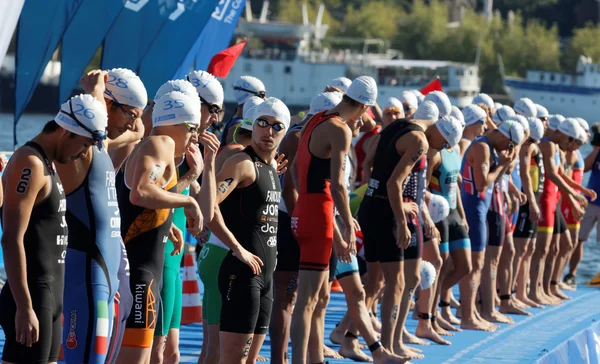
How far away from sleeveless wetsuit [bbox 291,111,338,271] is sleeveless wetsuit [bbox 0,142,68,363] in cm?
240

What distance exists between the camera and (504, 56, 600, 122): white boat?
78.3 m

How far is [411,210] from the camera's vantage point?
8250 mm

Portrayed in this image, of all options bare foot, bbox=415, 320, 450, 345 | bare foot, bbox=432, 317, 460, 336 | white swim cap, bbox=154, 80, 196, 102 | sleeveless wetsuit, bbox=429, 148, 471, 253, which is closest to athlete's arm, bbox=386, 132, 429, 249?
sleeveless wetsuit, bbox=429, 148, 471, 253

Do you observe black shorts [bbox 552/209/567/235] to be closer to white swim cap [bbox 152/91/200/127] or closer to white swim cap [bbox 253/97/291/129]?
white swim cap [bbox 253/97/291/129]

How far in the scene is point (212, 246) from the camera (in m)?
6.32

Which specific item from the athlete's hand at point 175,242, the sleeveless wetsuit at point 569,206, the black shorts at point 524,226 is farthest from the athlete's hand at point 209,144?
the sleeveless wetsuit at point 569,206

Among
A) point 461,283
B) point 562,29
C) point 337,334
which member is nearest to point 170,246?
point 337,334

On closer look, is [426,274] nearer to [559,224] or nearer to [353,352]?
[353,352]

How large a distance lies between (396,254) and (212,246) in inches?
79.4

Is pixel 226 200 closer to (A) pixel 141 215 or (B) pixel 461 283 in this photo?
(A) pixel 141 215

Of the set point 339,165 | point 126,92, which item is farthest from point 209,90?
point 339,165

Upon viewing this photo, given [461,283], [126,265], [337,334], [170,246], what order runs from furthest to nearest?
[461,283]
[337,334]
[170,246]
[126,265]

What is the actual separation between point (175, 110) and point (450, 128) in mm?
3210

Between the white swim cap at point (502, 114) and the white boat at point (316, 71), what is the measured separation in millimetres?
63829
